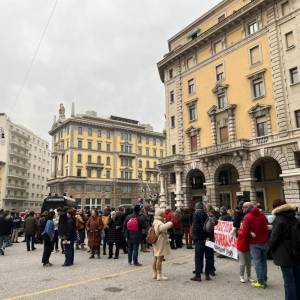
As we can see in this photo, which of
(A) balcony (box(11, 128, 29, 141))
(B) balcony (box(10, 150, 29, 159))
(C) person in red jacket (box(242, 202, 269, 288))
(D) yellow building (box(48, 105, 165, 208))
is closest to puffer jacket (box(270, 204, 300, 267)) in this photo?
(C) person in red jacket (box(242, 202, 269, 288))

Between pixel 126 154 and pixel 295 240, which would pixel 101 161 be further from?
pixel 295 240

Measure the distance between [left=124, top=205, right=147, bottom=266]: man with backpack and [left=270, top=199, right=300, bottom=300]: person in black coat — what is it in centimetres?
579

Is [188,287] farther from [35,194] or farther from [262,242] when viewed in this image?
[35,194]

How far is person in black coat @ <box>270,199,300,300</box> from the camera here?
5312mm

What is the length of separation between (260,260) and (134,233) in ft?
14.7

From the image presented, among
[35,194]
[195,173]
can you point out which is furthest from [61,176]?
[195,173]

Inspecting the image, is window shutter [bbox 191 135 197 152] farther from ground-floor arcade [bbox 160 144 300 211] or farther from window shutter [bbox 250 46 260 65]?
window shutter [bbox 250 46 260 65]

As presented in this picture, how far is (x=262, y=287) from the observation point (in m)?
7.46

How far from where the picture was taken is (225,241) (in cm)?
1179

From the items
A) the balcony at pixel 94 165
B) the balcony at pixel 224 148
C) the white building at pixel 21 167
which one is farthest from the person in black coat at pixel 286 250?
the white building at pixel 21 167

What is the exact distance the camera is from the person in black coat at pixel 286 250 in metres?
5.31

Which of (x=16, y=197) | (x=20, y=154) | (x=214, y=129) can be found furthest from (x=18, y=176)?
(x=214, y=129)

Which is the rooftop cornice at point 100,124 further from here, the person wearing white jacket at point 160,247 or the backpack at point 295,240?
→ the backpack at point 295,240

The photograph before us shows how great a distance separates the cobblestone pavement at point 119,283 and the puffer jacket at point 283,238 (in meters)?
1.74
